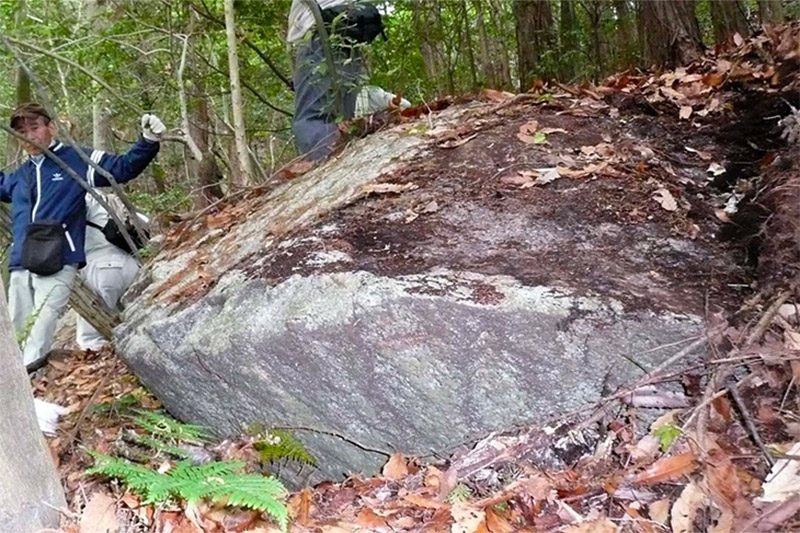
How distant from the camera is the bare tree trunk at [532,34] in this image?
21.2ft

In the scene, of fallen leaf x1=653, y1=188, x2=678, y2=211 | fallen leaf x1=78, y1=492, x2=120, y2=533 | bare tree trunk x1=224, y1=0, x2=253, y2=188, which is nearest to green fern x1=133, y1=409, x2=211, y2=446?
fallen leaf x1=78, y1=492, x2=120, y2=533

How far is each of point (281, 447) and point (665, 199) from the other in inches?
80.9

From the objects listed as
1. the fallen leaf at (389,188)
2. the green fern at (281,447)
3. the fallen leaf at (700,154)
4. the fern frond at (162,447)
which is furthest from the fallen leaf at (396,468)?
the fallen leaf at (700,154)

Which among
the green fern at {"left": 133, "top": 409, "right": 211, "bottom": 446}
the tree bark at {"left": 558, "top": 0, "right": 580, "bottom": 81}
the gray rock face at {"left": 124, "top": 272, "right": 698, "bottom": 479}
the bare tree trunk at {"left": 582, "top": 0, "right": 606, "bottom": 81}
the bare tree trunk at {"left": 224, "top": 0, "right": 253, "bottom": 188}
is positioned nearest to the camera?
the gray rock face at {"left": 124, "top": 272, "right": 698, "bottom": 479}

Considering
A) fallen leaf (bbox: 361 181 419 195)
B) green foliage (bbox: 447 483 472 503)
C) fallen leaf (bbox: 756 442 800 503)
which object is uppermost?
fallen leaf (bbox: 361 181 419 195)

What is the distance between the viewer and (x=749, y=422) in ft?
6.48

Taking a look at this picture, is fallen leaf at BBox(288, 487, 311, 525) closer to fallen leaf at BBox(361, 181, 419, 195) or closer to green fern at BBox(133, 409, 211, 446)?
green fern at BBox(133, 409, 211, 446)

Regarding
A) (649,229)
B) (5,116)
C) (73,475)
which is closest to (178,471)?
(73,475)

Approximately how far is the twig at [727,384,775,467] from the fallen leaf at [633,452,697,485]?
19 centimetres

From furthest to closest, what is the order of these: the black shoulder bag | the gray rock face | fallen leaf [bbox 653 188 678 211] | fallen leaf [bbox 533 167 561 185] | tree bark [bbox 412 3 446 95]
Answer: tree bark [bbox 412 3 446 95] < the black shoulder bag < fallen leaf [bbox 533 167 561 185] < fallen leaf [bbox 653 188 678 211] < the gray rock face

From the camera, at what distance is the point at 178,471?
2154 millimetres

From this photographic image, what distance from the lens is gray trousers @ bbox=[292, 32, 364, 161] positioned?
4562 millimetres

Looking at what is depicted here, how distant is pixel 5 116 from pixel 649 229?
11.6 metres

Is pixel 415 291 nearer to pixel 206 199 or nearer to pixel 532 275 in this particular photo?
pixel 532 275
